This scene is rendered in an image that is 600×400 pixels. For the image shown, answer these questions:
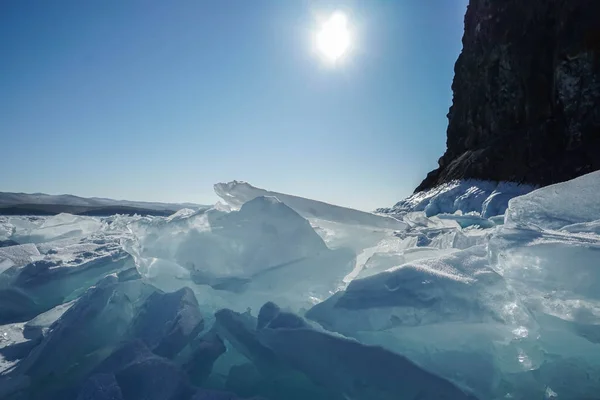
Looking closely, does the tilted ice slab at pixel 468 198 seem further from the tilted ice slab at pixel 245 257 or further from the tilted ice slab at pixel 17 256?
the tilted ice slab at pixel 17 256

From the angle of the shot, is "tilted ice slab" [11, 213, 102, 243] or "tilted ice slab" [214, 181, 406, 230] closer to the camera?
"tilted ice slab" [214, 181, 406, 230]

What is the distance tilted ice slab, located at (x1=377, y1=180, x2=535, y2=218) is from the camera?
14752 millimetres

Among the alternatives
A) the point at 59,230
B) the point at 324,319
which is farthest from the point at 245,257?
the point at 59,230

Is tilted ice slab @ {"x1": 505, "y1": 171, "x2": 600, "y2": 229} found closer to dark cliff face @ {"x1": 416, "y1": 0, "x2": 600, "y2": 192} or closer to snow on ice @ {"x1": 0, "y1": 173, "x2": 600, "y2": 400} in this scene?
snow on ice @ {"x1": 0, "y1": 173, "x2": 600, "y2": 400}

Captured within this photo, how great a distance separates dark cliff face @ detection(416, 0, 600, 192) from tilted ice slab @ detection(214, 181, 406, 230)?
15326 mm

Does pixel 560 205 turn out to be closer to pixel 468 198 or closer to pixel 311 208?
pixel 311 208

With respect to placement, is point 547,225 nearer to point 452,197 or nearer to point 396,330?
point 396,330

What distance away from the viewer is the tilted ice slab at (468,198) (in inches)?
581

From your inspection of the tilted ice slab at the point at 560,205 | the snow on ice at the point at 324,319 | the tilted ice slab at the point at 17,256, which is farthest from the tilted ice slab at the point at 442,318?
the tilted ice slab at the point at 17,256

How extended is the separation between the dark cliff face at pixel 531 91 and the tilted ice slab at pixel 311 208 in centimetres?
1533

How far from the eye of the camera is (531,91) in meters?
20.0

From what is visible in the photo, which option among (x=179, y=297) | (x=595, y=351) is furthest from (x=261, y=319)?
(x=595, y=351)

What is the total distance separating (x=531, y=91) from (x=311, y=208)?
20787mm

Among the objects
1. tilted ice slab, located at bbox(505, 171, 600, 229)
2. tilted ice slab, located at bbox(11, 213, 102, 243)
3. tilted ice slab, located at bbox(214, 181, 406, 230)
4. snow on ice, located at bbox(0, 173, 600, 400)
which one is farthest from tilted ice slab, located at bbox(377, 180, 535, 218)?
tilted ice slab, located at bbox(11, 213, 102, 243)
